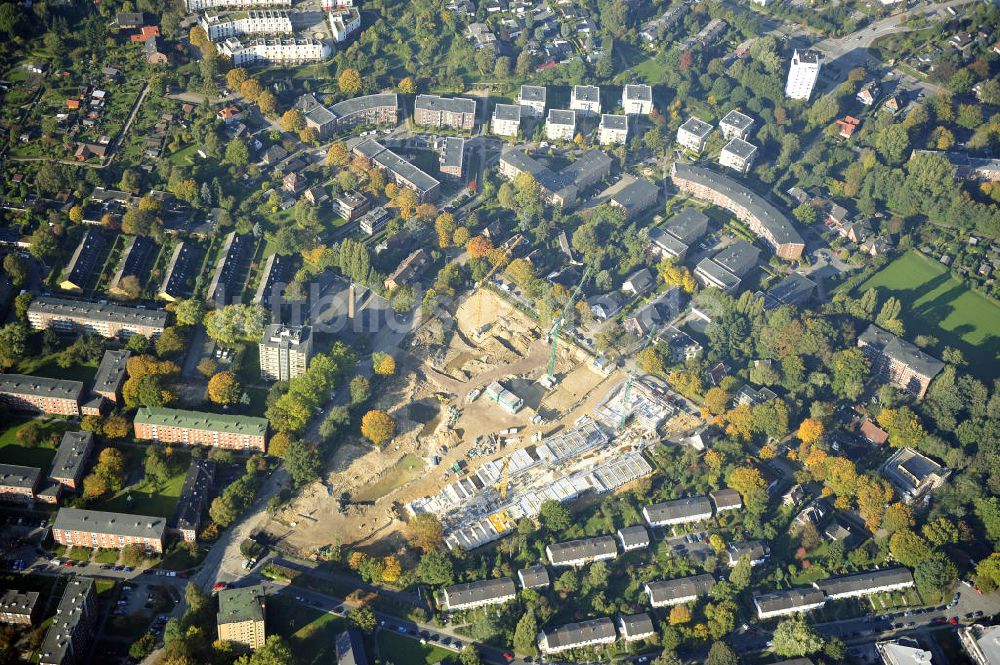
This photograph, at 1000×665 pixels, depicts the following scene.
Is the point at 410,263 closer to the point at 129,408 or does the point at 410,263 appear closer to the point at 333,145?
the point at 333,145

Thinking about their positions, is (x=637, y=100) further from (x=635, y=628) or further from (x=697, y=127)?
(x=635, y=628)

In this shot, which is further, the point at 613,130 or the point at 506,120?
the point at 506,120

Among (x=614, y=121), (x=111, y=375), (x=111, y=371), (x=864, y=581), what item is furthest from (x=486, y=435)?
(x=614, y=121)

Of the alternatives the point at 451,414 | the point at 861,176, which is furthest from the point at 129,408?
the point at 861,176

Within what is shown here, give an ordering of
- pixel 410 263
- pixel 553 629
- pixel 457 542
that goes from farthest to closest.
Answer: pixel 410 263, pixel 457 542, pixel 553 629

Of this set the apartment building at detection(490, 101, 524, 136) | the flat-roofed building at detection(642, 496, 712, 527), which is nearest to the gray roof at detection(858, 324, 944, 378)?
the flat-roofed building at detection(642, 496, 712, 527)

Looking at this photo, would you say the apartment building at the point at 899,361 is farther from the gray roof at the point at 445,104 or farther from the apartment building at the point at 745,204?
the gray roof at the point at 445,104

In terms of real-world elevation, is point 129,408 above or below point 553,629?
above
